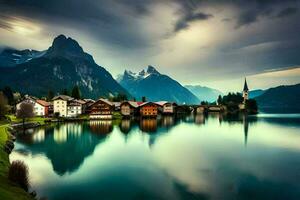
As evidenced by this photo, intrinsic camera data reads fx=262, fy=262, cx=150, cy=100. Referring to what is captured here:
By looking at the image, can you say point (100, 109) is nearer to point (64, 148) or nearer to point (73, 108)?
point (73, 108)

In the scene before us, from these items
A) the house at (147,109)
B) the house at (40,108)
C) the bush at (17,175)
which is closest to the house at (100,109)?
the house at (40,108)

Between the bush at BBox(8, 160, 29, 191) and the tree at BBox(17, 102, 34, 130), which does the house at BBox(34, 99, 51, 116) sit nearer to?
the tree at BBox(17, 102, 34, 130)

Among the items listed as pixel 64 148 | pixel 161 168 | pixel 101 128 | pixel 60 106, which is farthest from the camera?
pixel 60 106

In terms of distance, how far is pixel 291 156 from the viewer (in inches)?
1767

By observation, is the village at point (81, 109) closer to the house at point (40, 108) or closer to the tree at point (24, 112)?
the house at point (40, 108)

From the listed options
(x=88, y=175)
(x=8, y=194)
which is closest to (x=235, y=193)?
(x=88, y=175)

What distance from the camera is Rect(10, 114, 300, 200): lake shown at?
2656 cm

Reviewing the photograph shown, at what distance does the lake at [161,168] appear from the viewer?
26562 millimetres

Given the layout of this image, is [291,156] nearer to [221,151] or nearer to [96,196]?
[221,151]

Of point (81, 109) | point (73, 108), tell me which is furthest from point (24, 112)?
point (81, 109)

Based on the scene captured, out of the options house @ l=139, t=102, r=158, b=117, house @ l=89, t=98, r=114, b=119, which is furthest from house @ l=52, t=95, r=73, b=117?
house @ l=139, t=102, r=158, b=117

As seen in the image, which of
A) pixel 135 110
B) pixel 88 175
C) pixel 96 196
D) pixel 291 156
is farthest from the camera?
pixel 135 110

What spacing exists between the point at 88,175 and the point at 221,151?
2648 centimetres

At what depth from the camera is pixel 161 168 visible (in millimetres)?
36000
